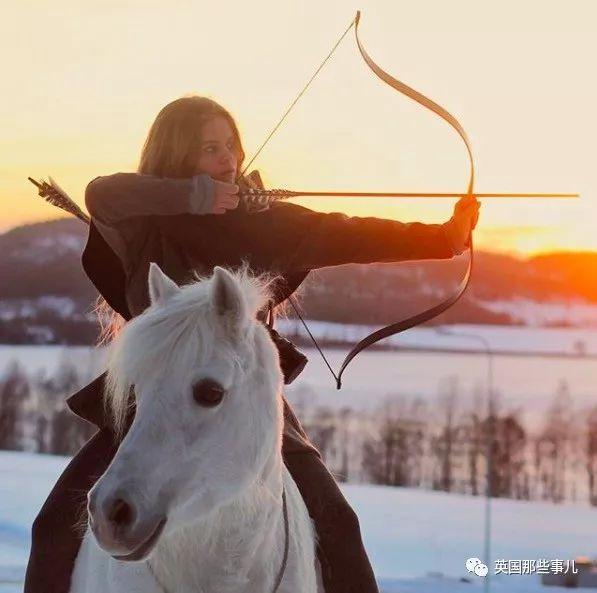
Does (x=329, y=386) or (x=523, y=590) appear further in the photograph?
(x=329, y=386)

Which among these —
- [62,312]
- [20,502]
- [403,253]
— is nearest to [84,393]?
[403,253]

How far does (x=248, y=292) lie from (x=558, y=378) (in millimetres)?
Answer: 34620

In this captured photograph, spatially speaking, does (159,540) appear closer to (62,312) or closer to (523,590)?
(523,590)

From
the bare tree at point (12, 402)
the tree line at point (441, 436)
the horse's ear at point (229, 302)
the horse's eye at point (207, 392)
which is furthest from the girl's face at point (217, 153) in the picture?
the tree line at point (441, 436)

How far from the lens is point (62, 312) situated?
32562 millimetres

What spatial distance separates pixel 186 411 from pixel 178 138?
0.96 meters

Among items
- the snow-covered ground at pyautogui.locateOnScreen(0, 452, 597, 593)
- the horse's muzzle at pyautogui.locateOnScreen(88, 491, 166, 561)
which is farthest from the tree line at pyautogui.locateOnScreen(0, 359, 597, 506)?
the horse's muzzle at pyautogui.locateOnScreen(88, 491, 166, 561)

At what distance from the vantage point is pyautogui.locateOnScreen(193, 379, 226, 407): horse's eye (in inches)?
91.6

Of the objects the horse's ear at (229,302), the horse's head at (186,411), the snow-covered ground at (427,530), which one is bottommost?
the snow-covered ground at (427,530)

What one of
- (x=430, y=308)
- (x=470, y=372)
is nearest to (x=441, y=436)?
(x=470, y=372)

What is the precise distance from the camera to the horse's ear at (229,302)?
242 centimetres

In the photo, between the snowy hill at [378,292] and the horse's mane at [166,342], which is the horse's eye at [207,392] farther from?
the snowy hill at [378,292]

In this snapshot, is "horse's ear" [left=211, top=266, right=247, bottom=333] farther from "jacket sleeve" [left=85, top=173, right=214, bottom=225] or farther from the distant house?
the distant house

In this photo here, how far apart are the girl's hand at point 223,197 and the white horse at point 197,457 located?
11.2 inches
